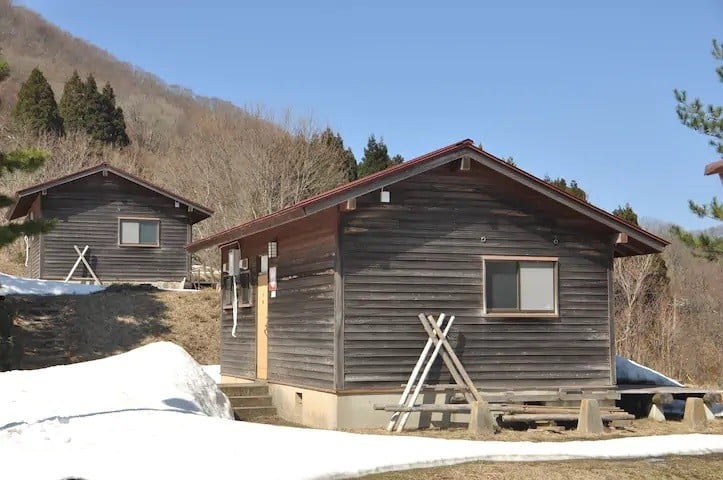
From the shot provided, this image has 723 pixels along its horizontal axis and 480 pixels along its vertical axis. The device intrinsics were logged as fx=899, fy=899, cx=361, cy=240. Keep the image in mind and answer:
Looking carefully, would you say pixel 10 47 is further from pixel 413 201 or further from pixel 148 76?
pixel 413 201

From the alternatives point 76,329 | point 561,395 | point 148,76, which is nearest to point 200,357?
point 76,329

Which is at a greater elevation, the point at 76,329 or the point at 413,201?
the point at 413,201

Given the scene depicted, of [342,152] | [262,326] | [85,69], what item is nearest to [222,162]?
[342,152]

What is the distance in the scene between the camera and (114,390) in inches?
551

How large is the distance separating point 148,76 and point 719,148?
123 metres

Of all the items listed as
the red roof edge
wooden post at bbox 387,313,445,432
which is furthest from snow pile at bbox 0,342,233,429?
the red roof edge

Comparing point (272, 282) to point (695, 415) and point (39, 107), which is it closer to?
point (695, 415)

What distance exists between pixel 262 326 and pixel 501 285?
5258 mm

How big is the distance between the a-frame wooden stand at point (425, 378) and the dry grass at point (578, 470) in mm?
2934

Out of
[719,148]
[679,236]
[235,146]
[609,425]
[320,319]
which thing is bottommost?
[609,425]

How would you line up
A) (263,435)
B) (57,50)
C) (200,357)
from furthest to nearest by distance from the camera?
(57,50) < (200,357) < (263,435)

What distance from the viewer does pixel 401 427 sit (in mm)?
14586

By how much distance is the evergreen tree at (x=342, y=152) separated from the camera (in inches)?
2013

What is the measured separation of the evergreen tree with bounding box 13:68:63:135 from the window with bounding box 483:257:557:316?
53.2 meters
